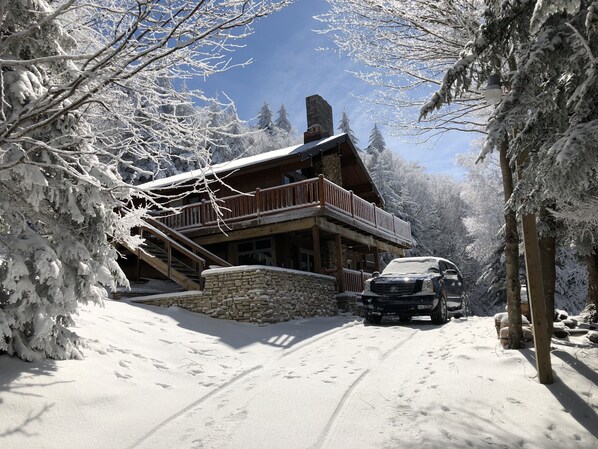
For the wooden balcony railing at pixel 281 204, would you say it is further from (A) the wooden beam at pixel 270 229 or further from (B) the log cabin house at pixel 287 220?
(A) the wooden beam at pixel 270 229

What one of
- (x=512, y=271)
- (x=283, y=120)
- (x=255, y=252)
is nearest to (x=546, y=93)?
(x=512, y=271)

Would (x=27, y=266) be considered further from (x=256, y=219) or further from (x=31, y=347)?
(x=256, y=219)

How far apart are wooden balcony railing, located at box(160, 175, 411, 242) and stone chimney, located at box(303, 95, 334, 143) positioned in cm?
448

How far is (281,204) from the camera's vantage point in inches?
637

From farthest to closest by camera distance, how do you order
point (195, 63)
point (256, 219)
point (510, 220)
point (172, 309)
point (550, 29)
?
point (256, 219) < point (172, 309) < point (510, 220) < point (195, 63) < point (550, 29)

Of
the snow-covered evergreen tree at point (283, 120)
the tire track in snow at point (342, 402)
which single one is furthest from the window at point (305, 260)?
the snow-covered evergreen tree at point (283, 120)

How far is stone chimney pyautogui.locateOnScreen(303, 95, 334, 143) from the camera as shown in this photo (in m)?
21.3

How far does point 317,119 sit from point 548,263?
52.1ft

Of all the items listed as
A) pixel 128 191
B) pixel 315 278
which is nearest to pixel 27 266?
pixel 128 191

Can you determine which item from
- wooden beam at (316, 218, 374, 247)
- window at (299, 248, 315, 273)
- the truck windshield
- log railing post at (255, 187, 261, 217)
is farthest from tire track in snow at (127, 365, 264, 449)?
window at (299, 248, 315, 273)

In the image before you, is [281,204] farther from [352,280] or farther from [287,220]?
[352,280]

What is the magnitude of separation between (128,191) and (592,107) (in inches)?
197

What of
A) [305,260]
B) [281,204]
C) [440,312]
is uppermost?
[281,204]

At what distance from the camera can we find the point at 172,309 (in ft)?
39.0
